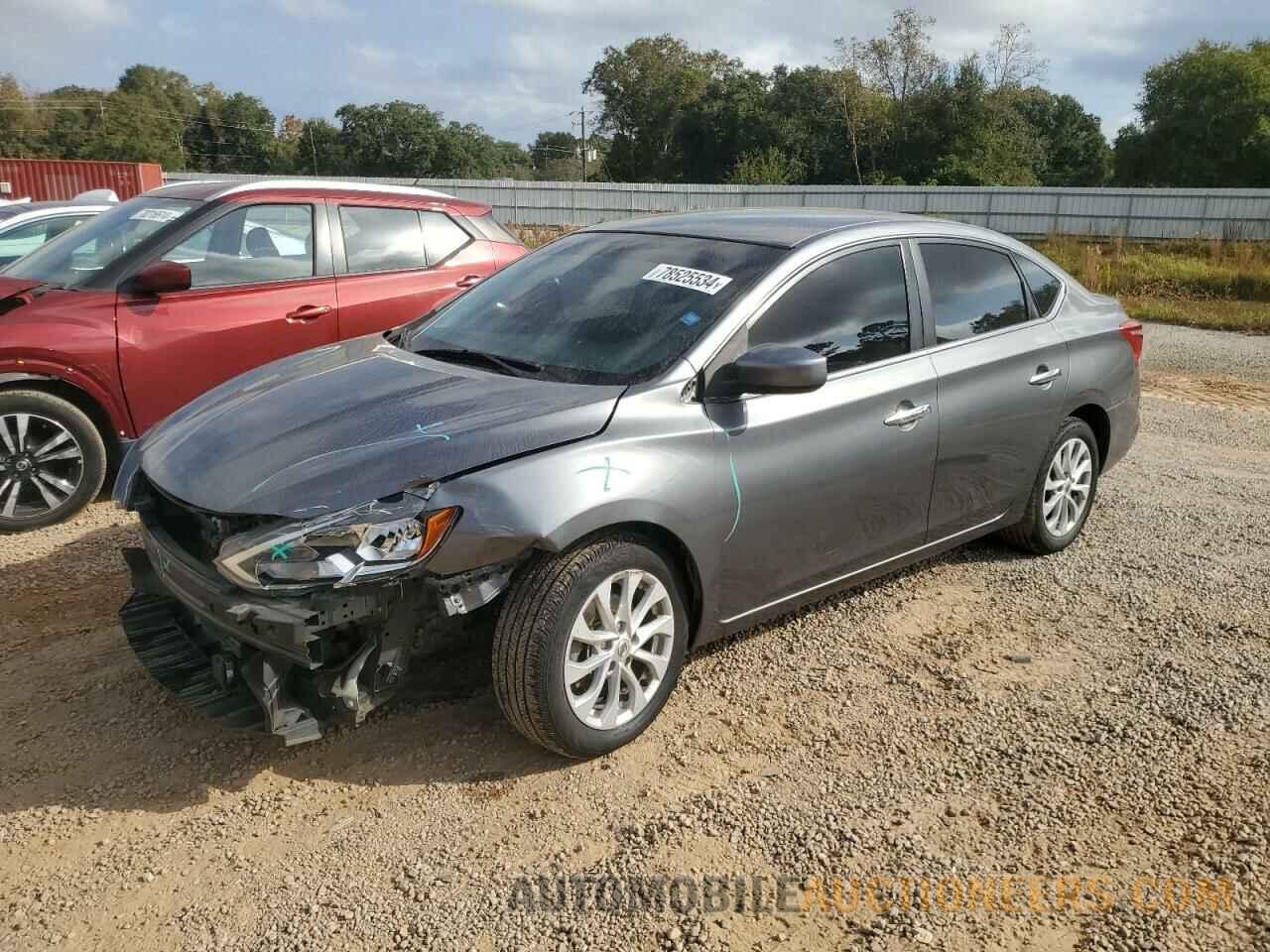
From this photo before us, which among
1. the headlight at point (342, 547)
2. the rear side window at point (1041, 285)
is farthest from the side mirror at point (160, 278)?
the rear side window at point (1041, 285)

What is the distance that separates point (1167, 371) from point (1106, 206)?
19463 mm

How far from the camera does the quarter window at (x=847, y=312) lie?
362cm

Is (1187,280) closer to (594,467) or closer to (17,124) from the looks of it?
(594,467)

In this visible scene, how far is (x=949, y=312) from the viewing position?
4270 mm

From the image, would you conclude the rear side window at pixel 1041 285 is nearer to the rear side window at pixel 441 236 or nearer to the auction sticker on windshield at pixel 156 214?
the rear side window at pixel 441 236

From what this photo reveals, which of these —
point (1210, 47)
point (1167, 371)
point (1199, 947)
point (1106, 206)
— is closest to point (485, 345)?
point (1199, 947)

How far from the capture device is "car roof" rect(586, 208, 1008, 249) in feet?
12.9

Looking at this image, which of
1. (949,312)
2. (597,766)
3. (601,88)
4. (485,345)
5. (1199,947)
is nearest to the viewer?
(1199,947)

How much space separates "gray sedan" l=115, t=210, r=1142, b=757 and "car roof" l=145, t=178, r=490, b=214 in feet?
7.72

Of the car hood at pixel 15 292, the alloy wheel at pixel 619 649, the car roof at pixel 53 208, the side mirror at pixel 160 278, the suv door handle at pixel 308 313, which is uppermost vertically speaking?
the car roof at pixel 53 208

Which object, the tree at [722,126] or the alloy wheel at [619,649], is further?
the tree at [722,126]

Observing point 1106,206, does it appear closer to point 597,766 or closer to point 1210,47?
point 597,766

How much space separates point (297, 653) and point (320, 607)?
6.0 inches

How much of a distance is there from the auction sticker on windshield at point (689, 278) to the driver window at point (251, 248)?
3.08 meters
